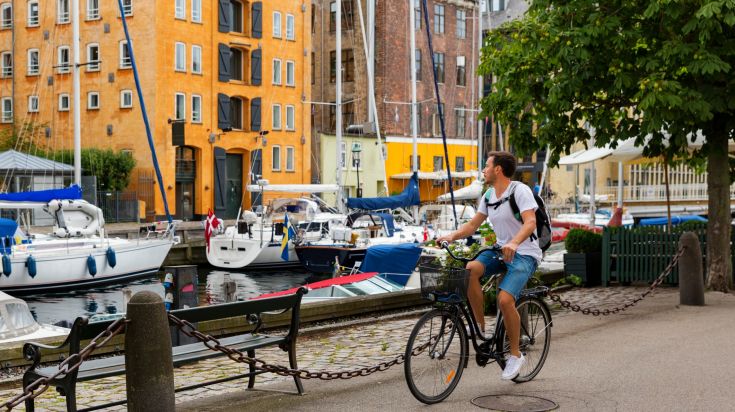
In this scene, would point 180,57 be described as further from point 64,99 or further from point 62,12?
point 64,99

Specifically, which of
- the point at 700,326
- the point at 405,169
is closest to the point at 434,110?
the point at 405,169

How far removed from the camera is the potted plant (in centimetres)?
1975

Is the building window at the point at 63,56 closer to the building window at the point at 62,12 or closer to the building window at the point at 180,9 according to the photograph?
the building window at the point at 62,12

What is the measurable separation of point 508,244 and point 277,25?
55.6m

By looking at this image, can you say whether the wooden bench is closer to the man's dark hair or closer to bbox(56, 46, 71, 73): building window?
the man's dark hair

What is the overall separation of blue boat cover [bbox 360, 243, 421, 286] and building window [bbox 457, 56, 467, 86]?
164ft

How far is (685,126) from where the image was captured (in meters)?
17.0

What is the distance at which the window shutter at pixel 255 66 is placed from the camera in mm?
61062

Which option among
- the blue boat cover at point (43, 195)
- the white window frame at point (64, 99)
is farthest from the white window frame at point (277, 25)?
the blue boat cover at point (43, 195)

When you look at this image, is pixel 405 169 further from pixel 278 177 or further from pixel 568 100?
pixel 568 100

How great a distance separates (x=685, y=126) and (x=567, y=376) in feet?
27.1

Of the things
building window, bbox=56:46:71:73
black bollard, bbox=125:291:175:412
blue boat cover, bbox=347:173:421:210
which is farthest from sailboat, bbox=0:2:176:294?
black bollard, bbox=125:291:175:412

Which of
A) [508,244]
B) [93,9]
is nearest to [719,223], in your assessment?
[508,244]

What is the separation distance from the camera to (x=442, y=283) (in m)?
8.44
